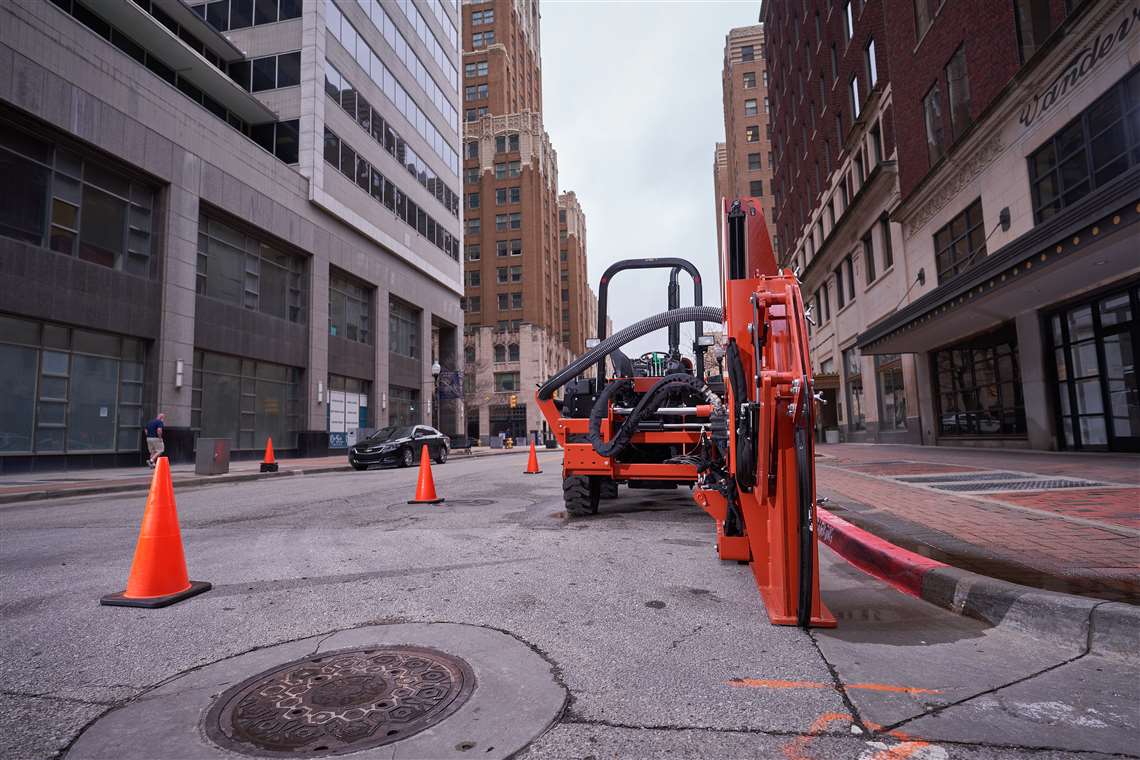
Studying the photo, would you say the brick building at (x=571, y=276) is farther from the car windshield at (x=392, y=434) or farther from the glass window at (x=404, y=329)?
the car windshield at (x=392, y=434)

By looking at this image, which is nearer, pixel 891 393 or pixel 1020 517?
pixel 1020 517

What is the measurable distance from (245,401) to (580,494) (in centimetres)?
2166

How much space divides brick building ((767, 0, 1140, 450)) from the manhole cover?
36.0 feet

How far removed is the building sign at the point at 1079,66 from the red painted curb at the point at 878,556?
11577 mm

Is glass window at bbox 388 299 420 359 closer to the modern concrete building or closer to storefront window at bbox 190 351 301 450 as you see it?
the modern concrete building

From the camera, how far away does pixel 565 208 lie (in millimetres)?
96562

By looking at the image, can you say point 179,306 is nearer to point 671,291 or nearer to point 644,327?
point 671,291

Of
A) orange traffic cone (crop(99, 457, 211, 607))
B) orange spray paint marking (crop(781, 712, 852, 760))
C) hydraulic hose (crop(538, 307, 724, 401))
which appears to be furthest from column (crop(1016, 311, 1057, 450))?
orange traffic cone (crop(99, 457, 211, 607))

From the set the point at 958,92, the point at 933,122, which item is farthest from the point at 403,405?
the point at 958,92

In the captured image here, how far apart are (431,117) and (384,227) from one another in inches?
471

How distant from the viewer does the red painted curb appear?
4.14 metres

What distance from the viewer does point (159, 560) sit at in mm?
4234

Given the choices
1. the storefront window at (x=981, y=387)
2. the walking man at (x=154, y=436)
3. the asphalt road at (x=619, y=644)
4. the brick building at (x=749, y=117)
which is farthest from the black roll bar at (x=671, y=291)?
the brick building at (x=749, y=117)

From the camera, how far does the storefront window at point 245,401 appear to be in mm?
22922
